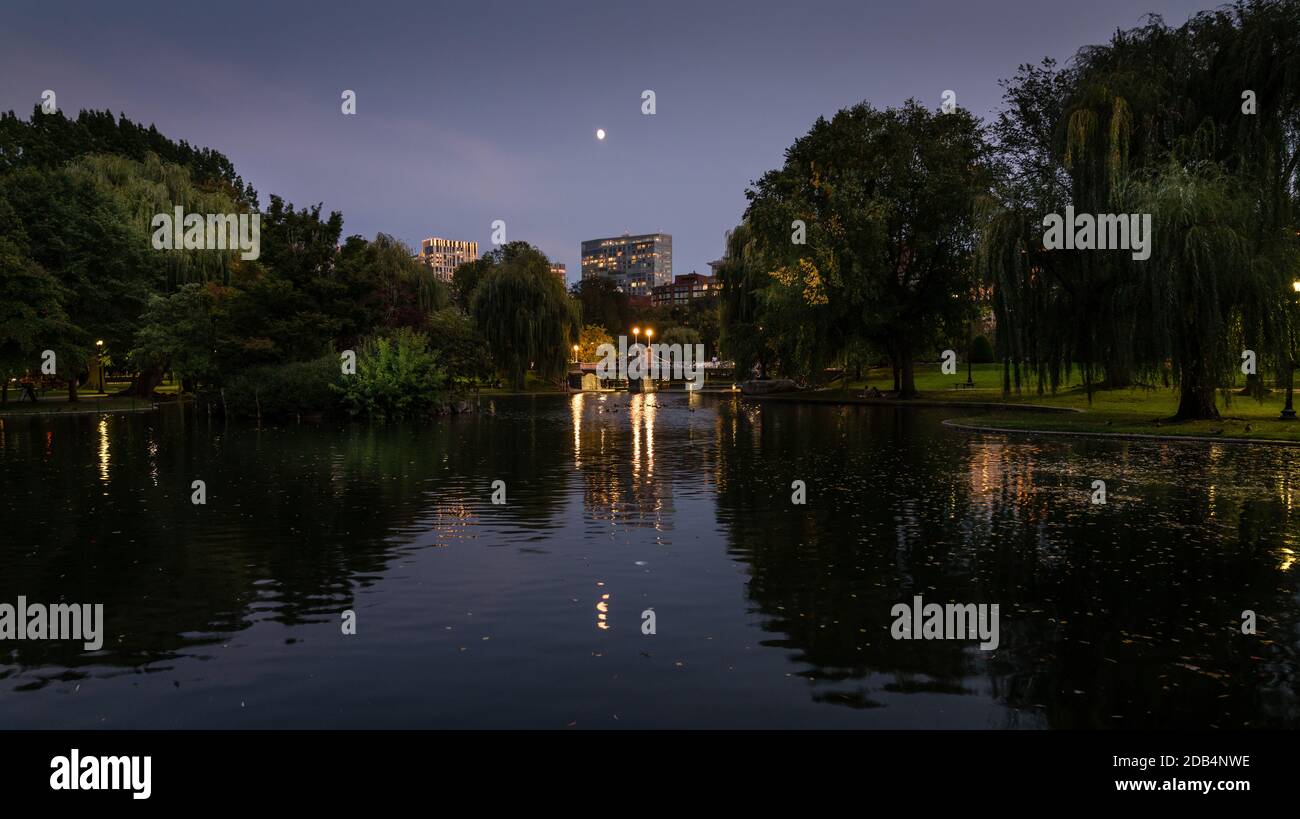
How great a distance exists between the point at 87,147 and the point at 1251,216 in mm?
86166

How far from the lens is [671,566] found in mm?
11320

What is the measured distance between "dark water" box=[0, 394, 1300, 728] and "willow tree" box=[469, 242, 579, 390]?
161ft

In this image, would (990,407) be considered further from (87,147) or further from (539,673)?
(87,147)

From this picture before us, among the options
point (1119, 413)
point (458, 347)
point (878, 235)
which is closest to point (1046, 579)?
point (1119, 413)

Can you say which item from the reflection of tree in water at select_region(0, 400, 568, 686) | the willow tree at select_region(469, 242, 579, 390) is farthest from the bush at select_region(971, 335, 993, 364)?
the reflection of tree in water at select_region(0, 400, 568, 686)

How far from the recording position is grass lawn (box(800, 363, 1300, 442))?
90.2 feet

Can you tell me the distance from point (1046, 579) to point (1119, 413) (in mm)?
27907

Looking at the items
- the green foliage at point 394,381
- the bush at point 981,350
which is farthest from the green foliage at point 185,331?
the bush at point 981,350

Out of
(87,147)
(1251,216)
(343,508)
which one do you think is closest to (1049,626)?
(343,508)

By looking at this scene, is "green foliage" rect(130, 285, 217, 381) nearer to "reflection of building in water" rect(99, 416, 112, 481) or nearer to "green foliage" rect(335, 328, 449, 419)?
"reflection of building in water" rect(99, 416, 112, 481)

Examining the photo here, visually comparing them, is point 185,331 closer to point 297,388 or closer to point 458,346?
point 297,388

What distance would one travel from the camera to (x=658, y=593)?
9.98m

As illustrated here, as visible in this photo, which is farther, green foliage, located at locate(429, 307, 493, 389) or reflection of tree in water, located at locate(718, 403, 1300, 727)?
green foliage, located at locate(429, 307, 493, 389)

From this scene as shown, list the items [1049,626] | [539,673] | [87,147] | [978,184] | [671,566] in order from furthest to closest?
[87,147], [978,184], [671,566], [1049,626], [539,673]
